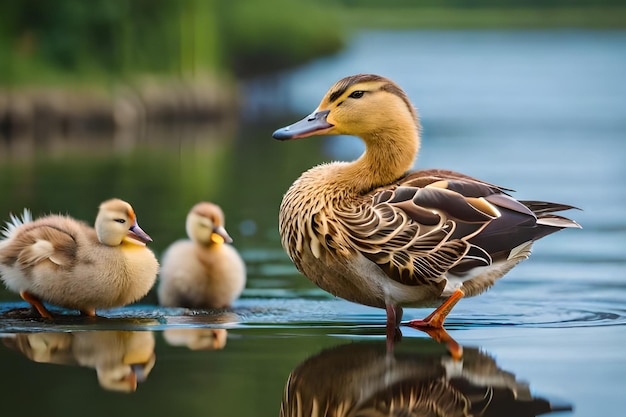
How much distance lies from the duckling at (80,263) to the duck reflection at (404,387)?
1.74 m

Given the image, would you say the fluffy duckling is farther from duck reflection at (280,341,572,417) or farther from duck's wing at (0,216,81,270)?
duck reflection at (280,341,572,417)

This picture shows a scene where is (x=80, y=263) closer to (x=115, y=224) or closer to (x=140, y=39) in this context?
(x=115, y=224)

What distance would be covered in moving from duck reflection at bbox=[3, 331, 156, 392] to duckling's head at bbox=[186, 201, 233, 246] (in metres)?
1.76

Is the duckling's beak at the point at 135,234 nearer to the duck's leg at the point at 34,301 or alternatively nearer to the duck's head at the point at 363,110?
the duck's leg at the point at 34,301

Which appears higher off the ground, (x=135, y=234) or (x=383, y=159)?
(x=383, y=159)

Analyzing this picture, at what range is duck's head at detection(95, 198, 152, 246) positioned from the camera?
24.4 feet

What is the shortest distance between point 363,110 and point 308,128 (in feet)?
0.96

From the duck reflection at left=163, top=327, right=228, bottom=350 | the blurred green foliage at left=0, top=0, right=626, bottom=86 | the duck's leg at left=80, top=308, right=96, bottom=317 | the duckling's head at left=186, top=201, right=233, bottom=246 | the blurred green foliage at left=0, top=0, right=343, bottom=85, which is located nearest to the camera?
the duck reflection at left=163, top=327, right=228, bottom=350

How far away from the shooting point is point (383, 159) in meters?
6.92

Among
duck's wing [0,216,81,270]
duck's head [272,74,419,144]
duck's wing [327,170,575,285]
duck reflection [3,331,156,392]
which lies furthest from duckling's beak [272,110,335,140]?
duck's wing [0,216,81,270]

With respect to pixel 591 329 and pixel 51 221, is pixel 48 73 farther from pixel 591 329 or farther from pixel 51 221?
pixel 591 329

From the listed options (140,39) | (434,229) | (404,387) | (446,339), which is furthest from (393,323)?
(140,39)

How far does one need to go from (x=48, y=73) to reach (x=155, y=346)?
68.3 ft

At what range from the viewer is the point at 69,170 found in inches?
655
